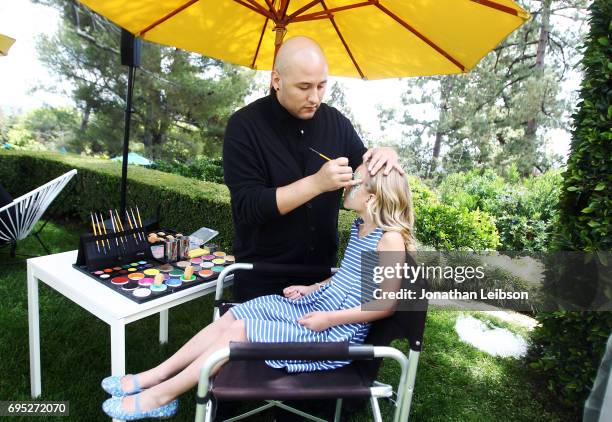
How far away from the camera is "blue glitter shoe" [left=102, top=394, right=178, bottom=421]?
58.5 inches

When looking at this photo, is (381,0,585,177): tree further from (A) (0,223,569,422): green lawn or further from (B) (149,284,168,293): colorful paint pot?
(B) (149,284,168,293): colorful paint pot

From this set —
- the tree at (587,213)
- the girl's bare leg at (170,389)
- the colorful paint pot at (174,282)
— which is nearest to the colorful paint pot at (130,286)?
the colorful paint pot at (174,282)

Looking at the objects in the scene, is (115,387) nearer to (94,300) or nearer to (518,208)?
(94,300)

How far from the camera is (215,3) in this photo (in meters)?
2.47

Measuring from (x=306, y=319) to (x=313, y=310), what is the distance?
0.19m

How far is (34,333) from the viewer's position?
2.01 metres

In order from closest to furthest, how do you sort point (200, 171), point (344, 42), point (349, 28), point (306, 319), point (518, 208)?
point (306, 319) < point (349, 28) < point (344, 42) < point (518, 208) < point (200, 171)

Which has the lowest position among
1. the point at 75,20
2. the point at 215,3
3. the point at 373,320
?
the point at 373,320

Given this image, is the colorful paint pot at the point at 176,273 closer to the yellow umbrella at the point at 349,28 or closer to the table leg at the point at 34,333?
the table leg at the point at 34,333

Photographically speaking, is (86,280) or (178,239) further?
(178,239)

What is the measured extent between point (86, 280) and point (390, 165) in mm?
1433

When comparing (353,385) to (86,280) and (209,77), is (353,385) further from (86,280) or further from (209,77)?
(209,77)

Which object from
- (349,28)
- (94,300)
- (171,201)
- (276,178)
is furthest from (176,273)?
(171,201)

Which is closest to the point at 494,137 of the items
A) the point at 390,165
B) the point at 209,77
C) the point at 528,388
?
the point at 209,77
